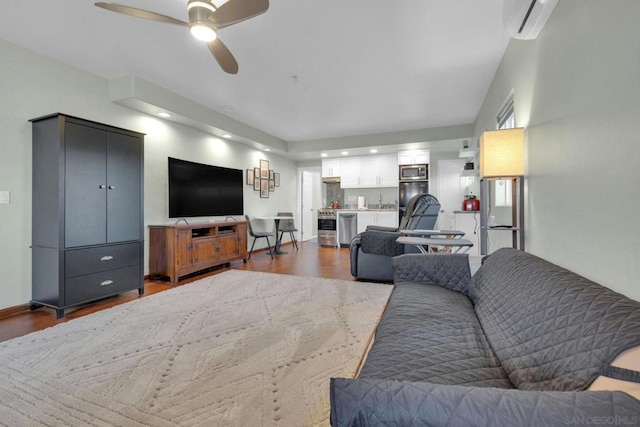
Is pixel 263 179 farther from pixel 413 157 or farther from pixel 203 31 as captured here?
pixel 203 31

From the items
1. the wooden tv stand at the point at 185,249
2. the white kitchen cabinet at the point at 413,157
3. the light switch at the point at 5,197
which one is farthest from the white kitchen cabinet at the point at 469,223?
the light switch at the point at 5,197

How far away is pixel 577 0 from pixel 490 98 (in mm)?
2522

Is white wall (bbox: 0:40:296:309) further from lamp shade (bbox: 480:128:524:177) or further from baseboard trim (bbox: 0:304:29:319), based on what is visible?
lamp shade (bbox: 480:128:524:177)

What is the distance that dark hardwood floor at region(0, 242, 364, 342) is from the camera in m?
2.62

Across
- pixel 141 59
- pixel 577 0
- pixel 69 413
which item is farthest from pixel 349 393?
pixel 141 59

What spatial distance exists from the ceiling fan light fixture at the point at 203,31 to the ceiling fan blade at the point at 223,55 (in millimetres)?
159

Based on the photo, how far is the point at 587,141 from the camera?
135 cm

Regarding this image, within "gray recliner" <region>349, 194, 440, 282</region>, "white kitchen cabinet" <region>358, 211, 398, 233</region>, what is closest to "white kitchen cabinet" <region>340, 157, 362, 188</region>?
"white kitchen cabinet" <region>358, 211, 398, 233</region>

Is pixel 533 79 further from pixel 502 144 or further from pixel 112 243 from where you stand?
pixel 112 243

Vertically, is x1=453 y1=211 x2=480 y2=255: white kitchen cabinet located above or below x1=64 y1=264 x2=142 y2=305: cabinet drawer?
above

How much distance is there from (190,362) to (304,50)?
2.82 m

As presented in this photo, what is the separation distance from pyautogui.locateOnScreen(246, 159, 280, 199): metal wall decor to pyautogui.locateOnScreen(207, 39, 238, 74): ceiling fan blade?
3.68m

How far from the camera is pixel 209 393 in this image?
157cm

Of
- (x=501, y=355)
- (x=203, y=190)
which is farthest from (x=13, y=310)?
(x=501, y=355)
